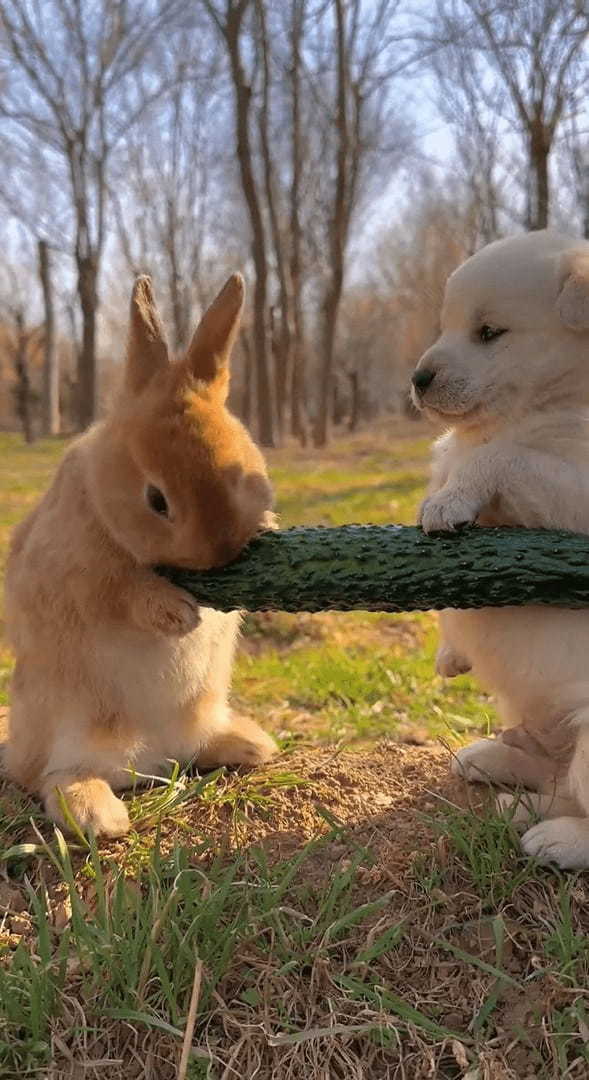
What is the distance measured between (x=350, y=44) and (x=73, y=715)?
15267mm

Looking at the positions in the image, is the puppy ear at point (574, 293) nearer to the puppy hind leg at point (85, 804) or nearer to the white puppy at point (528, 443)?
the white puppy at point (528, 443)

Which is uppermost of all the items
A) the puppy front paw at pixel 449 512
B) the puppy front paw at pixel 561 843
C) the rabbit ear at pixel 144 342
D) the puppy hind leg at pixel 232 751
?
the rabbit ear at pixel 144 342

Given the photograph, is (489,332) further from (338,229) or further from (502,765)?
(338,229)

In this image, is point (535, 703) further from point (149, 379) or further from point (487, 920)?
point (149, 379)

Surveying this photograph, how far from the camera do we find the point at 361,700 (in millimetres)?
3592

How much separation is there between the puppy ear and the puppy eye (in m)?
0.13

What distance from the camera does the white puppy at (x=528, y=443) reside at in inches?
68.6

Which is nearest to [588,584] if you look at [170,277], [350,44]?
[350,44]

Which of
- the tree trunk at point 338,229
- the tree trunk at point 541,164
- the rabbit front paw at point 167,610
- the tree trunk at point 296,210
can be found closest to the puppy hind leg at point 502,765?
the rabbit front paw at point 167,610

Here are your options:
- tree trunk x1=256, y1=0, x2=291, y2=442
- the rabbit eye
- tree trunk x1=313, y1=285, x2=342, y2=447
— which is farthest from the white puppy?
tree trunk x1=313, y1=285, x2=342, y2=447

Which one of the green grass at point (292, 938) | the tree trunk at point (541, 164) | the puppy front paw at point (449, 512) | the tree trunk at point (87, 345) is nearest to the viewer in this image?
the green grass at point (292, 938)

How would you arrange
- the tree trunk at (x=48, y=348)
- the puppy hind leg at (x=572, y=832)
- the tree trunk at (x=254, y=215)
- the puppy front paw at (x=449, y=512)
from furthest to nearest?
the tree trunk at (x=48, y=348) < the tree trunk at (x=254, y=215) < the puppy front paw at (x=449, y=512) < the puppy hind leg at (x=572, y=832)

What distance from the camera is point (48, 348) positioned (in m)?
19.5

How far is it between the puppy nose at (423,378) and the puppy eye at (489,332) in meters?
0.14
